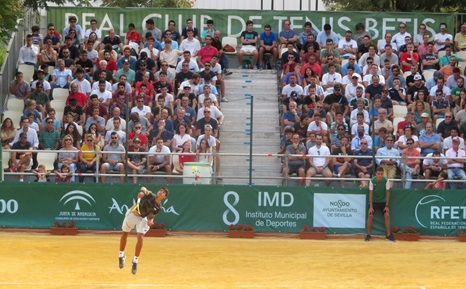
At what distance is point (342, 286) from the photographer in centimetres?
2047

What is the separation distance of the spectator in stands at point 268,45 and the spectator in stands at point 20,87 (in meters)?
7.91

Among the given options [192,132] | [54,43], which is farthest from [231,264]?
[54,43]

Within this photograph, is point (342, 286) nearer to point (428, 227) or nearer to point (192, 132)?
point (428, 227)

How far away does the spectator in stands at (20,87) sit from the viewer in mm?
31609

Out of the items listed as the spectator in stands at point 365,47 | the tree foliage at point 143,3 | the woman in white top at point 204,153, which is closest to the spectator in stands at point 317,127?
the woman in white top at point 204,153

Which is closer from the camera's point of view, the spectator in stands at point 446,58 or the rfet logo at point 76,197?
the rfet logo at point 76,197

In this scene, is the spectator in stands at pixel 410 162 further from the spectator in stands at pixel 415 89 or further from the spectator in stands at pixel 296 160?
the spectator in stands at pixel 415 89

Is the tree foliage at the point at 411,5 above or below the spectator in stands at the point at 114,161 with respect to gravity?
above

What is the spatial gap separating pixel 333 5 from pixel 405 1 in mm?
13894

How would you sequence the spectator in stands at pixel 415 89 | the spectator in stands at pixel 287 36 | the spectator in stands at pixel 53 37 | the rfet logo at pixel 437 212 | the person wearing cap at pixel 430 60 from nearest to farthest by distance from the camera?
1. the rfet logo at pixel 437 212
2. the spectator in stands at pixel 415 89
3. the person wearing cap at pixel 430 60
4. the spectator in stands at pixel 53 37
5. the spectator in stands at pixel 287 36

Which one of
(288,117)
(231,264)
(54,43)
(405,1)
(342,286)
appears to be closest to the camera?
(342,286)

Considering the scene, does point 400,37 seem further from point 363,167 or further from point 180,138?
point 180,138

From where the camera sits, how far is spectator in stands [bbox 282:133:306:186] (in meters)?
27.4

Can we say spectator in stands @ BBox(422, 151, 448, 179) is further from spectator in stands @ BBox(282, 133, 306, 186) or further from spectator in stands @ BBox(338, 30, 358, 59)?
spectator in stands @ BBox(338, 30, 358, 59)
